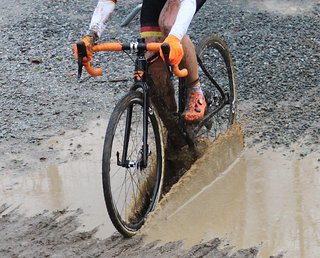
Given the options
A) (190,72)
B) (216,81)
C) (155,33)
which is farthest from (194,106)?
(216,81)

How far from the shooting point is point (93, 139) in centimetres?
611

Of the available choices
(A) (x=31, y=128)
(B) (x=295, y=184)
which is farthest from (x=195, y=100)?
(A) (x=31, y=128)

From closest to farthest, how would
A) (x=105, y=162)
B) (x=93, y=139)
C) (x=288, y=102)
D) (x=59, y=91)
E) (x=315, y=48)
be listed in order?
(x=105, y=162), (x=93, y=139), (x=288, y=102), (x=59, y=91), (x=315, y=48)

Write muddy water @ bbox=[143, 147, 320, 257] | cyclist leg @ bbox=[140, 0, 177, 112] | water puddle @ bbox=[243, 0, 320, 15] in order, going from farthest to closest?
water puddle @ bbox=[243, 0, 320, 15]
cyclist leg @ bbox=[140, 0, 177, 112]
muddy water @ bbox=[143, 147, 320, 257]

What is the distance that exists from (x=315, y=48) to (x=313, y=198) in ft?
10.5

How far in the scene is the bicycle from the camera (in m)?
4.48

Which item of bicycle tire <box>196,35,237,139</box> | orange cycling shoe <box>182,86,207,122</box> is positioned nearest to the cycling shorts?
orange cycling shoe <box>182,86,207,122</box>

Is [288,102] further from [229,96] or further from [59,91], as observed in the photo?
[59,91]

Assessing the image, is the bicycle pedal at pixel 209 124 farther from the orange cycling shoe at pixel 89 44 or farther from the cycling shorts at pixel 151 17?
the orange cycling shoe at pixel 89 44

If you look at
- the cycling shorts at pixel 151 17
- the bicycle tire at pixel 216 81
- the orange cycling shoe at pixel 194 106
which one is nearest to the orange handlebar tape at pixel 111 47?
the cycling shorts at pixel 151 17

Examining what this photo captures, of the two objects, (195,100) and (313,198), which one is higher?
(195,100)

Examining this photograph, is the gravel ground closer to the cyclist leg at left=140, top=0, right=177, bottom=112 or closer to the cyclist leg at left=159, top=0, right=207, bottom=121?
the cyclist leg at left=140, top=0, right=177, bottom=112

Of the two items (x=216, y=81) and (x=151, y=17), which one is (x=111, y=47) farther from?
(x=216, y=81)

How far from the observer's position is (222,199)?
5.17m
